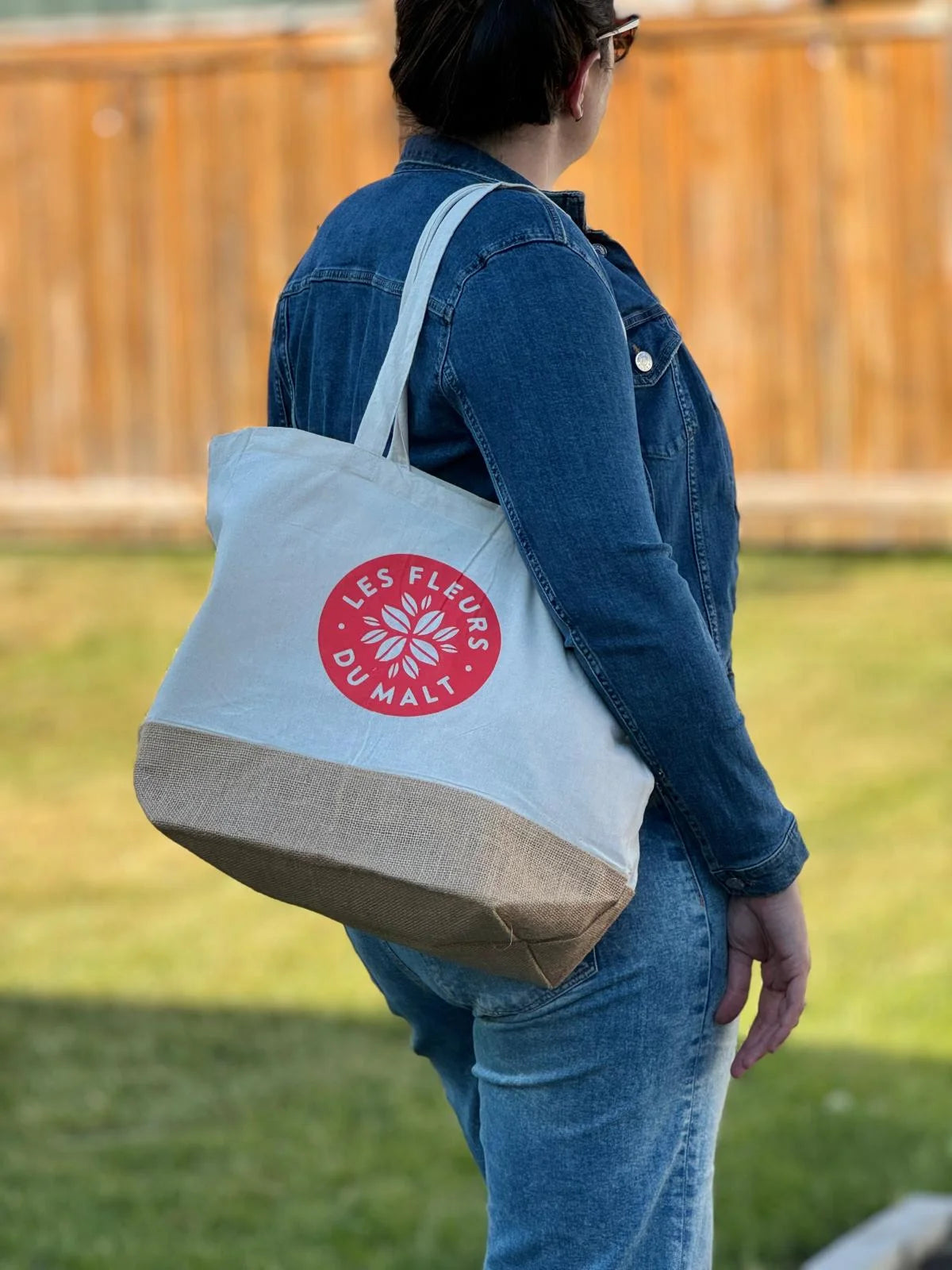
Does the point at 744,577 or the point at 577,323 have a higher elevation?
the point at 577,323

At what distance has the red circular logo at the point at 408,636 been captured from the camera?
147cm

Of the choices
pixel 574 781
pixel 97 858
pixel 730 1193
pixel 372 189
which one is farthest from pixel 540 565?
pixel 97 858

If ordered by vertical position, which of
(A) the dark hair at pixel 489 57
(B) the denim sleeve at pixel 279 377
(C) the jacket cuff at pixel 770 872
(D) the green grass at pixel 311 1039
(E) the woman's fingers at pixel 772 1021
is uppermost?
(A) the dark hair at pixel 489 57

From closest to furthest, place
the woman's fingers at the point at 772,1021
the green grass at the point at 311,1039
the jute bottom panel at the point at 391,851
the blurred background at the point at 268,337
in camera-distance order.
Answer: the jute bottom panel at the point at 391,851, the woman's fingers at the point at 772,1021, the green grass at the point at 311,1039, the blurred background at the point at 268,337

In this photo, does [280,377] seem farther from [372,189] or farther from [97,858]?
[97,858]

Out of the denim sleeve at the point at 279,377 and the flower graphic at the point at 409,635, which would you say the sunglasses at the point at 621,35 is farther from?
Result: the flower graphic at the point at 409,635

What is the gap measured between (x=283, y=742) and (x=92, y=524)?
26.5 feet

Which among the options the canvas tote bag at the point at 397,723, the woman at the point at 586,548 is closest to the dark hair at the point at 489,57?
the woman at the point at 586,548

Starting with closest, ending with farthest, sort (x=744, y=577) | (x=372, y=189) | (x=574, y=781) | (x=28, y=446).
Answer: (x=574, y=781) < (x=372, y=189) < (x=744, y=577) < (x=28, y=446)

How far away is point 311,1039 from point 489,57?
318 centimetres

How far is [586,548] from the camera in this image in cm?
146

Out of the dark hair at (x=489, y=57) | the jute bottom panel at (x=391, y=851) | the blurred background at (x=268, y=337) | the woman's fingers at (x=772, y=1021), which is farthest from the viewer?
the blurred background at (x=268, y=337)

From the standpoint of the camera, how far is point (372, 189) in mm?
1665

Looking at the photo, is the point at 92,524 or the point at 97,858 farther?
the point at 92,524
